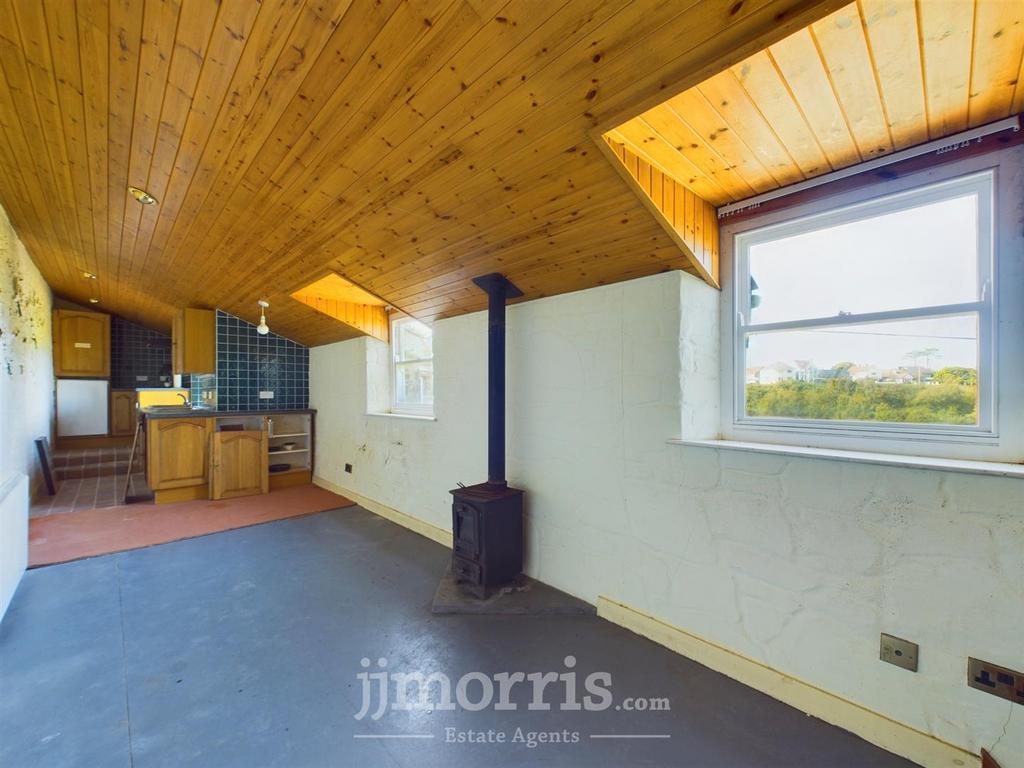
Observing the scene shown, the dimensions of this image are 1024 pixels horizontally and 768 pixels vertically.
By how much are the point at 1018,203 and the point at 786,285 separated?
70 centimetres

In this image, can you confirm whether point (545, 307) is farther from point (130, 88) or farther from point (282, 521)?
point (282, 521)

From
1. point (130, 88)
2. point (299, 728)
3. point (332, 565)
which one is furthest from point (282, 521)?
point (130, 88)

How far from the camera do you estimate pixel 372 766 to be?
4.70ft

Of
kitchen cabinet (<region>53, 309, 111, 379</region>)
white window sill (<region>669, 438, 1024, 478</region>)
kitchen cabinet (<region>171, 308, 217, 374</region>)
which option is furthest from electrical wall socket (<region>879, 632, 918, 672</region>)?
kitchen cabinet (<region>53, 309, 111, 379</region>)

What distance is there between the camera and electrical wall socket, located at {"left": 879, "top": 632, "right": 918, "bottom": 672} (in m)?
1.44

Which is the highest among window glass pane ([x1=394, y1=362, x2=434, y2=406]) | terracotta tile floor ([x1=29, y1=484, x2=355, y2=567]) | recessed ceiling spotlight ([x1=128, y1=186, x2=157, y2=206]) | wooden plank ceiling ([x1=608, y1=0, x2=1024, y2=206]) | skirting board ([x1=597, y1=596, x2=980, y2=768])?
recessed ceiling spotlight ([x1=128, y1=186, x2=157, y2=206])

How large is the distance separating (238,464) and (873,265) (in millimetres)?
5741

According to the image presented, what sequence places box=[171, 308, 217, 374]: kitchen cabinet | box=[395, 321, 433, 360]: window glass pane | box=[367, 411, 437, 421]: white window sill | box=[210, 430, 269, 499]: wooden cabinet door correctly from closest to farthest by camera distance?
box=[367, 411, 437, 421]: white window sill, box=[395, 321, 433, 360]: window glass pane, box=[210, 430, 269, 499]: wooden cabinet door, box=[171, 308, 217, 374]: kitchen cabinet

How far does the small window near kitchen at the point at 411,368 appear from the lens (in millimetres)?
4102

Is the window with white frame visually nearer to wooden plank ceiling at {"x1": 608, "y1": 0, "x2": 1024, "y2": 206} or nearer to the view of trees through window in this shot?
the view of trees through window

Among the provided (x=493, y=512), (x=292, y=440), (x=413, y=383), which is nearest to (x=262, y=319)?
(x=413, y=383)

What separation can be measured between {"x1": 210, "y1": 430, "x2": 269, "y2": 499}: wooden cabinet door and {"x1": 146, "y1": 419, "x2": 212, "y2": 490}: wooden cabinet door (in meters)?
0.14

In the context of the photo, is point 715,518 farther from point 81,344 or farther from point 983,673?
point 81,344

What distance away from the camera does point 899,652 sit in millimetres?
1469
